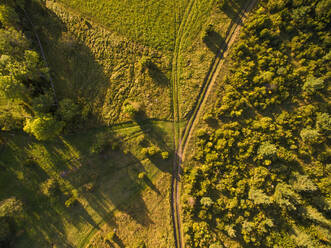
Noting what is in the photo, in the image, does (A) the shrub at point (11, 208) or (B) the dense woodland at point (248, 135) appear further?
(B) the dense woodland at point (248, 135)

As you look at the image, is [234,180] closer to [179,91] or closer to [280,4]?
[179,91]

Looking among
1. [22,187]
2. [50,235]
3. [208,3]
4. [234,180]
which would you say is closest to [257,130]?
[234,180]

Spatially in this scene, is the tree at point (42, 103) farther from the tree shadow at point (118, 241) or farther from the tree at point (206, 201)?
the tree at point (206, 201)

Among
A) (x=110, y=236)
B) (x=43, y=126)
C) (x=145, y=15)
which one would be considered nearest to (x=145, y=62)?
(x=145, y=15)

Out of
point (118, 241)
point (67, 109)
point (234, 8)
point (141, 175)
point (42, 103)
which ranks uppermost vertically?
point (234, 8)

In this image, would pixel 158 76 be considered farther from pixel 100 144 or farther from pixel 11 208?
pixel 11 208

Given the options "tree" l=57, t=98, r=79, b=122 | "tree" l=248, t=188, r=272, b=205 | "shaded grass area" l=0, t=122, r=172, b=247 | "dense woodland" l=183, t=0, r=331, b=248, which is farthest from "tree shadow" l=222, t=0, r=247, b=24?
"tree" l=57, t=98, r=79, b=122

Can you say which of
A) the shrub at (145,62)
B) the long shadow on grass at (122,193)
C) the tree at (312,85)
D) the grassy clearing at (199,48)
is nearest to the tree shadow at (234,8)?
the grassy clearing at (199,48)
